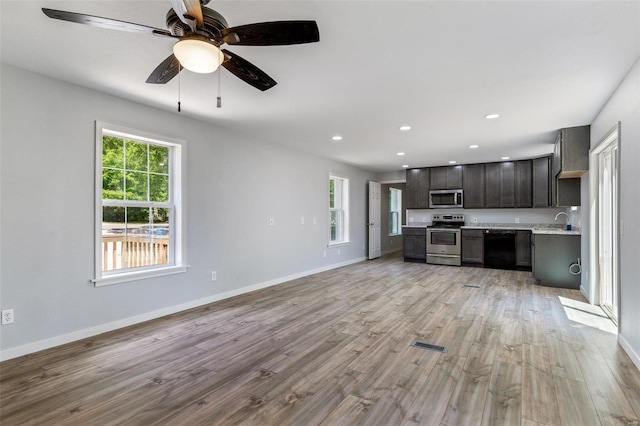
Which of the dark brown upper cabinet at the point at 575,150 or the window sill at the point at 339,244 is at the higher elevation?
the dark brown upper cabinet at the point at 575,150

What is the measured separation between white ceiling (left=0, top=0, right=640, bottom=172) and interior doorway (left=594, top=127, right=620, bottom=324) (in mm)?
575

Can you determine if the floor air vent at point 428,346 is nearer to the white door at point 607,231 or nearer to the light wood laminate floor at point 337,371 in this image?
the light wood laminate floor at point 337,371

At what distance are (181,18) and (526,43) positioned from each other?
89.1 inches

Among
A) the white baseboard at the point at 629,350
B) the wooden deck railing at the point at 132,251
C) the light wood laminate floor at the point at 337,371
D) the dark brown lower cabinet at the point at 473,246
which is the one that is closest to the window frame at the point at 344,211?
the dark brown lower cabinet at the point at 473,246

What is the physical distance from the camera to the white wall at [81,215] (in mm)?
2693

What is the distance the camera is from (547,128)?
14.7ft

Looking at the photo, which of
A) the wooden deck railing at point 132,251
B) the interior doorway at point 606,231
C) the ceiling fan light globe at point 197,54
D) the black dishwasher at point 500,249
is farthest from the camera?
the black dishwasher at point 500,249

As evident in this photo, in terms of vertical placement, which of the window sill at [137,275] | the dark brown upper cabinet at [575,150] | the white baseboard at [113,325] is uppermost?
the dark brown upper cabinet at [575,150]

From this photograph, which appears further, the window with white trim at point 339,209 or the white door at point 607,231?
the window with white trim at point 339,209

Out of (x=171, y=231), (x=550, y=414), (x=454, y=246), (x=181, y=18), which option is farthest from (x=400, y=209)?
(x=181, y=18)

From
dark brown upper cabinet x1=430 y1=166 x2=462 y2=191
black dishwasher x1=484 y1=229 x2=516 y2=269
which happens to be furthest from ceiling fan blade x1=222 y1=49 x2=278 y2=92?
A: dark brown upper cabinet x1=430 y1=166 x2=462 y2=191

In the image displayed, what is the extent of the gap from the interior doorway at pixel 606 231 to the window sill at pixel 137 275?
198 inches

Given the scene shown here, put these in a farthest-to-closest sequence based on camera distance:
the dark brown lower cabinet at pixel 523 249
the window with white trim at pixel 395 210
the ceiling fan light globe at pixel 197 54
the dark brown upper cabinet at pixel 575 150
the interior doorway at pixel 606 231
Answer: the window with white trim at pixel 395 210 < the dark brown lower cabinet at pixel 523 249 < the dark brown upper cabinet at pixel 575 150 < the interior doorway at pixel 606 231 < the ceiling fan light globe at pixel 197 54

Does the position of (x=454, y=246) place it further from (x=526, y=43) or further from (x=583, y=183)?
(x=526, y=43)
